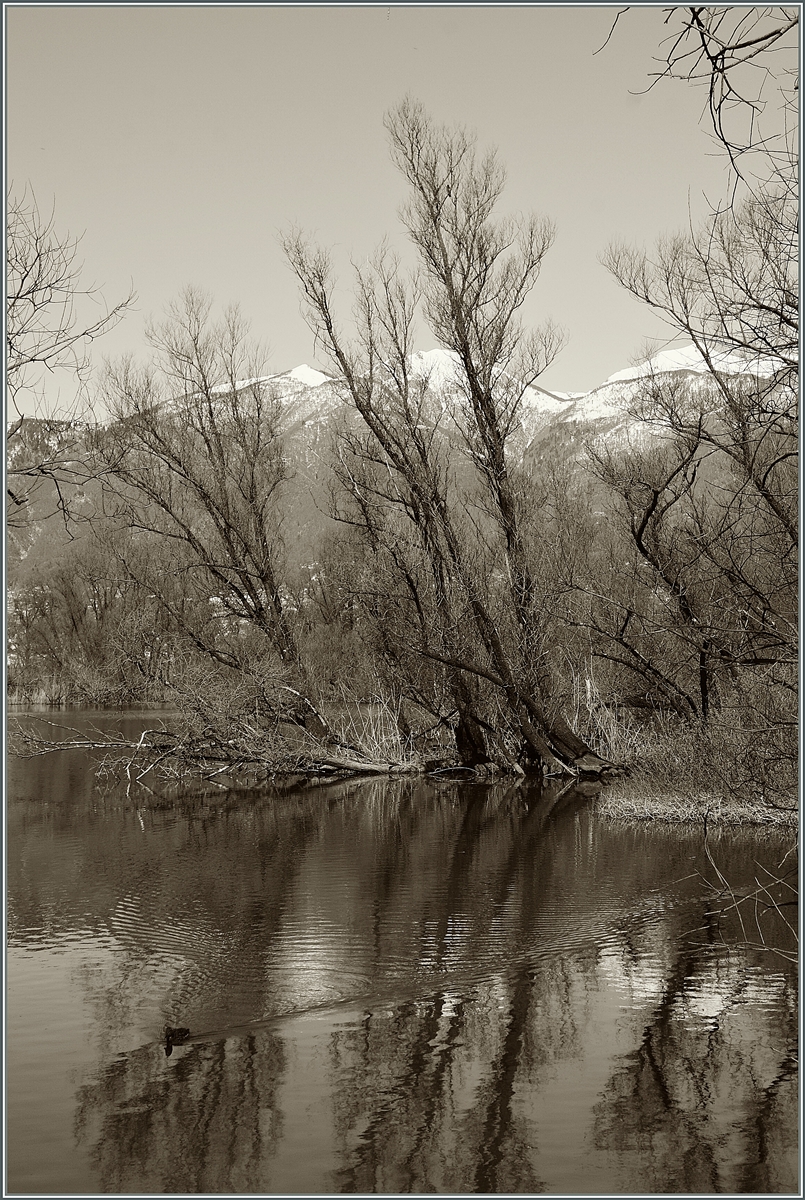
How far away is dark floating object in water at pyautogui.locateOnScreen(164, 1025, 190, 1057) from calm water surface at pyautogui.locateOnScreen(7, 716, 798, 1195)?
0.11m

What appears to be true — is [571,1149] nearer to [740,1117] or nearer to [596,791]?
[740,1117]

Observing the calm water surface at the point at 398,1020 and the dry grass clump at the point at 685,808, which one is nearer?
the calm water surface at the point at 398,1020

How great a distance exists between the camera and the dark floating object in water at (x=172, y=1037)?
8078 mm

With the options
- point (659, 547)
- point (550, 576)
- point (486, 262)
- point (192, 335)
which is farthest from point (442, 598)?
point (192, 335)

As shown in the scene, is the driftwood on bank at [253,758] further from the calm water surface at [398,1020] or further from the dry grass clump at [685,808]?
the calm water surface at [398,1020]

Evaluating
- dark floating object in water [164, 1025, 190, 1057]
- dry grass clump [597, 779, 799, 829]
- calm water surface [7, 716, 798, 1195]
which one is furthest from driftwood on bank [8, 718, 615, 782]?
dark floating object in water [164, 1025, 190, 1057]

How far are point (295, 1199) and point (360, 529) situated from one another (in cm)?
1893

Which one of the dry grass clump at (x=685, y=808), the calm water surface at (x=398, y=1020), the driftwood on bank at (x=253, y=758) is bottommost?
the calm water surface at (x=398, y=1020)

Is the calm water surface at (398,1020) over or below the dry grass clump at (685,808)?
below

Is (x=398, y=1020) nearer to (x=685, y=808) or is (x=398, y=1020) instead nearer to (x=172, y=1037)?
(x=172, y=1037)

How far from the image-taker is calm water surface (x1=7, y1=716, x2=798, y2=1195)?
6375 millimetres

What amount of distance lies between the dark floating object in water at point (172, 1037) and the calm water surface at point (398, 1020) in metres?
0.11

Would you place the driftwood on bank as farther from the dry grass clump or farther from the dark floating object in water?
the dark floating object in water

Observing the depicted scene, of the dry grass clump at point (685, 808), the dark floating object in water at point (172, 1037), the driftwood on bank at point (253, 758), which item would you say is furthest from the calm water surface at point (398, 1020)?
the driftwood on bank at point (253, 758)
